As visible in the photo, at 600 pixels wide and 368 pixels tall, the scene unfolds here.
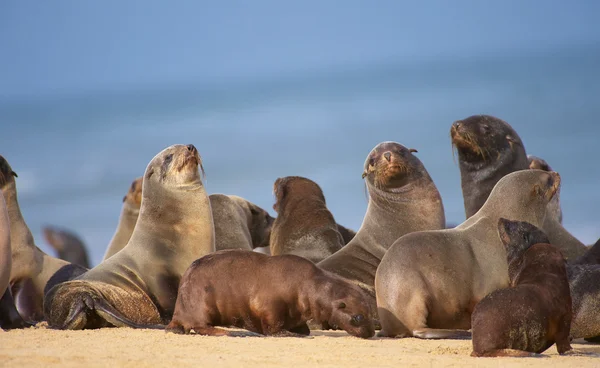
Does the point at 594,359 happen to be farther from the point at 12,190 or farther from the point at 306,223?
the point at 12,190

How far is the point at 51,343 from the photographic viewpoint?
7.86 m

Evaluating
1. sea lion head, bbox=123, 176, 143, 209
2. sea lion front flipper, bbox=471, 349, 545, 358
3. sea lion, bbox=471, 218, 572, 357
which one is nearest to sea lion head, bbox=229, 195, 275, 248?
sea lion head, bbox=123, 176, 143, 209

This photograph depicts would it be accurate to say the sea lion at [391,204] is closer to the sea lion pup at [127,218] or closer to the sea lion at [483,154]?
the sea lion at [483,154]

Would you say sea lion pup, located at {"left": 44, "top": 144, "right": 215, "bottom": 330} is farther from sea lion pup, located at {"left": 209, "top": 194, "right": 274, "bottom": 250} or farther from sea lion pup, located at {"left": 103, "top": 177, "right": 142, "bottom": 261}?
sea lion pup, located at {"left": 103, "top": 177, "right": 142, "bottom": 261}

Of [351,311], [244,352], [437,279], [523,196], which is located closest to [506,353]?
[351,311]

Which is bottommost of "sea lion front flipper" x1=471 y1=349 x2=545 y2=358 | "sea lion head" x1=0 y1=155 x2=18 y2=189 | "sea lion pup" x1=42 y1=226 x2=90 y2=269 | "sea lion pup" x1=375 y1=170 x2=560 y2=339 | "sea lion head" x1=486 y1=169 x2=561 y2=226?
"sea lion front flipper" x1=471 y1=349 x2=545 y2=358

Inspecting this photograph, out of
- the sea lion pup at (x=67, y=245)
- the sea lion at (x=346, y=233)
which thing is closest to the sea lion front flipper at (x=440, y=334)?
the sea lion at (x=346, y=233)

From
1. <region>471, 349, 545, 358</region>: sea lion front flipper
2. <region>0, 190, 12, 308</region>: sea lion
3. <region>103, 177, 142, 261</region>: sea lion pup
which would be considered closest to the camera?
<region>471, 349, 545, 358</region>: sea lion front flipper

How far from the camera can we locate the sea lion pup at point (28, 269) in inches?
469

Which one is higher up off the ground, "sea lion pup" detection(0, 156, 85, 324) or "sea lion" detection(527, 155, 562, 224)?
"sea lion" detection(527, 155, 562, 224)

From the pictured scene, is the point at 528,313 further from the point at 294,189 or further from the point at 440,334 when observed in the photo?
the point at 294,189

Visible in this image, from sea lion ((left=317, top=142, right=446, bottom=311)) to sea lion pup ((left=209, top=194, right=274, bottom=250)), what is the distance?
1943 mm

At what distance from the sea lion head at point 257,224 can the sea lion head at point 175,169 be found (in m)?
3.10

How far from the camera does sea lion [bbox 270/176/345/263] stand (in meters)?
12.3
